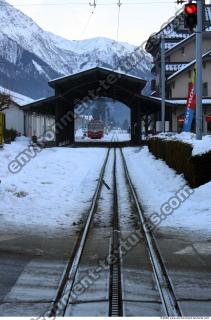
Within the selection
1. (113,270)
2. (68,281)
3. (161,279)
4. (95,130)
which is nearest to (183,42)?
(95,130)

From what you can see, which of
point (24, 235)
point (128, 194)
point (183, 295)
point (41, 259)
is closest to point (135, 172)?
point (128, 194)

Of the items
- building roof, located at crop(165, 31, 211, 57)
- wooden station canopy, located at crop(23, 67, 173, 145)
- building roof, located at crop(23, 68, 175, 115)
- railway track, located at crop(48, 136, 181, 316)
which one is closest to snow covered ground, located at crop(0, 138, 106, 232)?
railway track, located at crop(48, 136, 181, 316)

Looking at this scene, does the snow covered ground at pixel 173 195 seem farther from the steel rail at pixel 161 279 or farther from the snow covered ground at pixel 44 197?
the snow covered ground at pixel 44 197

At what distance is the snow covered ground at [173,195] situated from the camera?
1180 cm

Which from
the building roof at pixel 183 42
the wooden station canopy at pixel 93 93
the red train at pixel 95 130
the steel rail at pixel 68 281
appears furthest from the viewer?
the red train at pixel 95 130

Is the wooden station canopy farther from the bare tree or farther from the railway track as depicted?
the railway track

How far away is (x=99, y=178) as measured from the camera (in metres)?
22.0

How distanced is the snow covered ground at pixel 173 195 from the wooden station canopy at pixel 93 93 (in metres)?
25.9

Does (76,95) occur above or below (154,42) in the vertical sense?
below

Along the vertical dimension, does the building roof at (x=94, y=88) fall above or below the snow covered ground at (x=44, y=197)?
above

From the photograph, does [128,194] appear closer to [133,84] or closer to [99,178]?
[99,178]

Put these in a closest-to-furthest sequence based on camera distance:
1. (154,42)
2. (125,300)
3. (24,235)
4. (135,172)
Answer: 1. (125,300)
2. (24,235)
3. (135,172)
4. (154,42)

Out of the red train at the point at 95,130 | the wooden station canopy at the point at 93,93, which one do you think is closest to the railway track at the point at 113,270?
the wooden station canopy at the point at 93,93

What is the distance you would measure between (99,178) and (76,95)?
1403 inches
